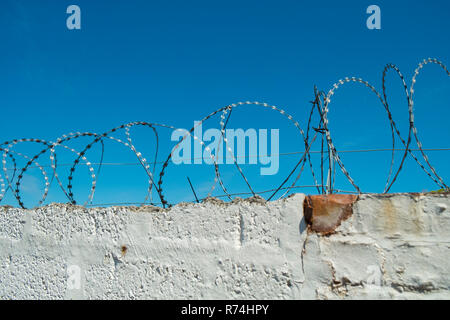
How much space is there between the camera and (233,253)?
294 centimetres

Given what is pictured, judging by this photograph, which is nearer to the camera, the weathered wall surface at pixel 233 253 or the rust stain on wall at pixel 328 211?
the weathered wall surface at pixel 233 253

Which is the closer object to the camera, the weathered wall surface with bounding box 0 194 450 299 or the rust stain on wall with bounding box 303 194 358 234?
the weathered wall surface with bounding box 0 194 450 299

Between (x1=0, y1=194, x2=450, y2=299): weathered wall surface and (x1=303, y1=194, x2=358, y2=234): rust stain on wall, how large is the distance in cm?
4

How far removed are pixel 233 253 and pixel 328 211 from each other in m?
0.76

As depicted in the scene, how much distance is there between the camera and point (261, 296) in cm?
279

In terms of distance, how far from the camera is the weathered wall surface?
2.52 m

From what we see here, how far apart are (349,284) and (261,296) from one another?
604 mm

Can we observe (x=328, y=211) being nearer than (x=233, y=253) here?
Yes

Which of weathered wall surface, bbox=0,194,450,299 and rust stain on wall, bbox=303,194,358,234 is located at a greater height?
rust stain on wall, bbox=303,194,358,234

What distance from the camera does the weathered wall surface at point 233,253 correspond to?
99.3 inches

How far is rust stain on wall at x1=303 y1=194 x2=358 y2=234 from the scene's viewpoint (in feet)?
8.81

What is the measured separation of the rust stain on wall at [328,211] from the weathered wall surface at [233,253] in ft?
0.13
